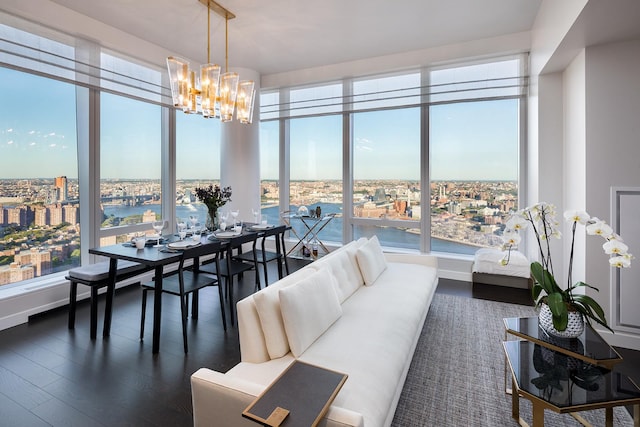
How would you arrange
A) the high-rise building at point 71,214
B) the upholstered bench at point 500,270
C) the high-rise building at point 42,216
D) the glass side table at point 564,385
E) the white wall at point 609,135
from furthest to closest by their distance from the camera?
the upholstered bench at point 500,270
the high-rise building at point 71,214
the high-rise building at point 42,216
the white wall at point 609,135
the glass side table at point 564,385

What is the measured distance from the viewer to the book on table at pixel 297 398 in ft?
3.41

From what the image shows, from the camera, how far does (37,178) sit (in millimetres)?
3352

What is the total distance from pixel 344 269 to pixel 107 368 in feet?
6.15

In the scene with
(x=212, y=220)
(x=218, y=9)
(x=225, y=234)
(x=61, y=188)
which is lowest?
(x=225, y=234)

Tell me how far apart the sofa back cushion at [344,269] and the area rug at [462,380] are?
0.70 meters

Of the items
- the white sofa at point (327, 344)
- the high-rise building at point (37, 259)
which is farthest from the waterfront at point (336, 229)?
the white sofa at point (327, 344)

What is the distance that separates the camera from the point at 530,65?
3881 mm

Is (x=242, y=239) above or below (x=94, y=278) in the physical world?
above

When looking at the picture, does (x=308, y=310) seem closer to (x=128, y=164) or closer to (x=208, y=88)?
(x=208, y=88)

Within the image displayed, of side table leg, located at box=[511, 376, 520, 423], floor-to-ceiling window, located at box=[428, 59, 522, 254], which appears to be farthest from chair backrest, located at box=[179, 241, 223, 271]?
floor-to-ceiling window, located at box=[428, 59, 522, 254]

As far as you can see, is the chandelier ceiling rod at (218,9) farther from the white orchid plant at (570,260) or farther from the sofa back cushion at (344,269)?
the white orchid plant at (570,260)

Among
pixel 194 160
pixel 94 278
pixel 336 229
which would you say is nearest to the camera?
pixel 94 278

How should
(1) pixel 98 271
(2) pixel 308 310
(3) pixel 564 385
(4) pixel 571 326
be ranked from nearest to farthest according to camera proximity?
(3) pixel 564 385 < (4) pixel 571 326 < (2) pixel 308 310 < (1) pixel 98 271

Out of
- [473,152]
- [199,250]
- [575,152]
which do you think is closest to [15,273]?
[199,250]
